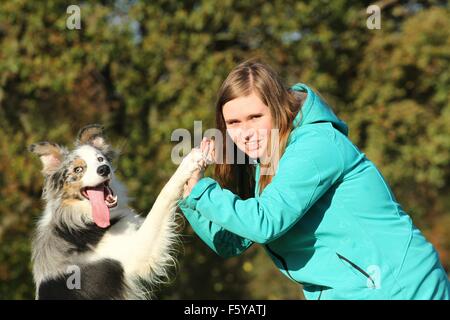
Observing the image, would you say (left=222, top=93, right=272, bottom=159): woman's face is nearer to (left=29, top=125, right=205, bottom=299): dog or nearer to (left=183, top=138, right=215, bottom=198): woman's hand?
(left=183, top=138, right=215, bottom=198): woman's hand

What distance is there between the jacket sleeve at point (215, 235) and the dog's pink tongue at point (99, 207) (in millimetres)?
674

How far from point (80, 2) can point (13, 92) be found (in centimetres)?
140

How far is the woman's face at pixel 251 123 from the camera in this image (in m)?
2.90

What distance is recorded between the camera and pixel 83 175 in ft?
12.3

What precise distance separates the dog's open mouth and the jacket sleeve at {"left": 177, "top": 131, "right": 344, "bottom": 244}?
1130 mm

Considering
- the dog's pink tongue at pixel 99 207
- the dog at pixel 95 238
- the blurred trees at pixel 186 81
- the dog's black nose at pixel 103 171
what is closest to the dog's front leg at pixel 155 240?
the dog at pixel 95 238

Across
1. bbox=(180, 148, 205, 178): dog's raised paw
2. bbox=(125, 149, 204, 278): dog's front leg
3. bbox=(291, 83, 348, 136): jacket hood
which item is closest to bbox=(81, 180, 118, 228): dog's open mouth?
bbox=(125, 149, 204, 278): dog's front leg

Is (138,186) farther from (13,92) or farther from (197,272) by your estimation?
(13,92)

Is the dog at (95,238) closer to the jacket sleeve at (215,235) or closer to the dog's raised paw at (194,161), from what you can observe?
the jacket sleeve at (215,235)

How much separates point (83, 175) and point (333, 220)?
1.62m

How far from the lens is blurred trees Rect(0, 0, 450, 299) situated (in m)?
7.52

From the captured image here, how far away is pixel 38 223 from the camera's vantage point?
4023mm

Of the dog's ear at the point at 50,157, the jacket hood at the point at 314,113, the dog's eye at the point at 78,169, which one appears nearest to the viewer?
the jacket hood at the point at 314,113
